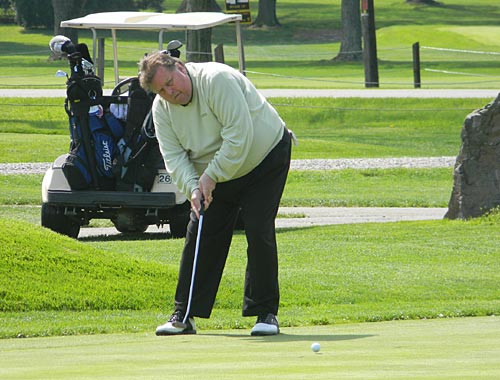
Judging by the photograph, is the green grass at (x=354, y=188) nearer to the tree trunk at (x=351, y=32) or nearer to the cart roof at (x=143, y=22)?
the cart roof at (x=143, y=22)

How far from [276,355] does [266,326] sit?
4.90ft

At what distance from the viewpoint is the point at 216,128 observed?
7727 millimetres

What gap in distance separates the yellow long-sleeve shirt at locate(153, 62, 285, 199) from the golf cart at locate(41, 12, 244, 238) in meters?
5.99

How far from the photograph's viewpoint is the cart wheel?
48.2 feet

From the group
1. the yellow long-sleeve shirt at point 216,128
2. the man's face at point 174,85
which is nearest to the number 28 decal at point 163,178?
the yellow long-sleeve shirt at point 216,128

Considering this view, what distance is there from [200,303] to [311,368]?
8.37 ft

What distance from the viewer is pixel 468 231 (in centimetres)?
1490

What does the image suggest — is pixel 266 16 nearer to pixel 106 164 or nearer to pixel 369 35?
pixel 369 35

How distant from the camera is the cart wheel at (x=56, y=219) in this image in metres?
14.7

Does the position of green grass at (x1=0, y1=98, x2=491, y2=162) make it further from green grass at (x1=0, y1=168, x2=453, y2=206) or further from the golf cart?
the golf cart

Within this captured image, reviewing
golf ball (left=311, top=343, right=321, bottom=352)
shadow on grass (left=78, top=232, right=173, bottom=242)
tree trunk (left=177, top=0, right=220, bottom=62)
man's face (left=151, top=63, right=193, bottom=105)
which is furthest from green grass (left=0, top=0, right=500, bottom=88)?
golf ball (left=311, top=343, right=321, bottom=352)

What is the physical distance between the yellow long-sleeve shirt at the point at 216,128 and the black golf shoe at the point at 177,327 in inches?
31.4

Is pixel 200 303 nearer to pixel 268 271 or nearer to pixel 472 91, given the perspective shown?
pixel 268 271

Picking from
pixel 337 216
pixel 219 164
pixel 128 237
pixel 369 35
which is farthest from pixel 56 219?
pixel 369 35
